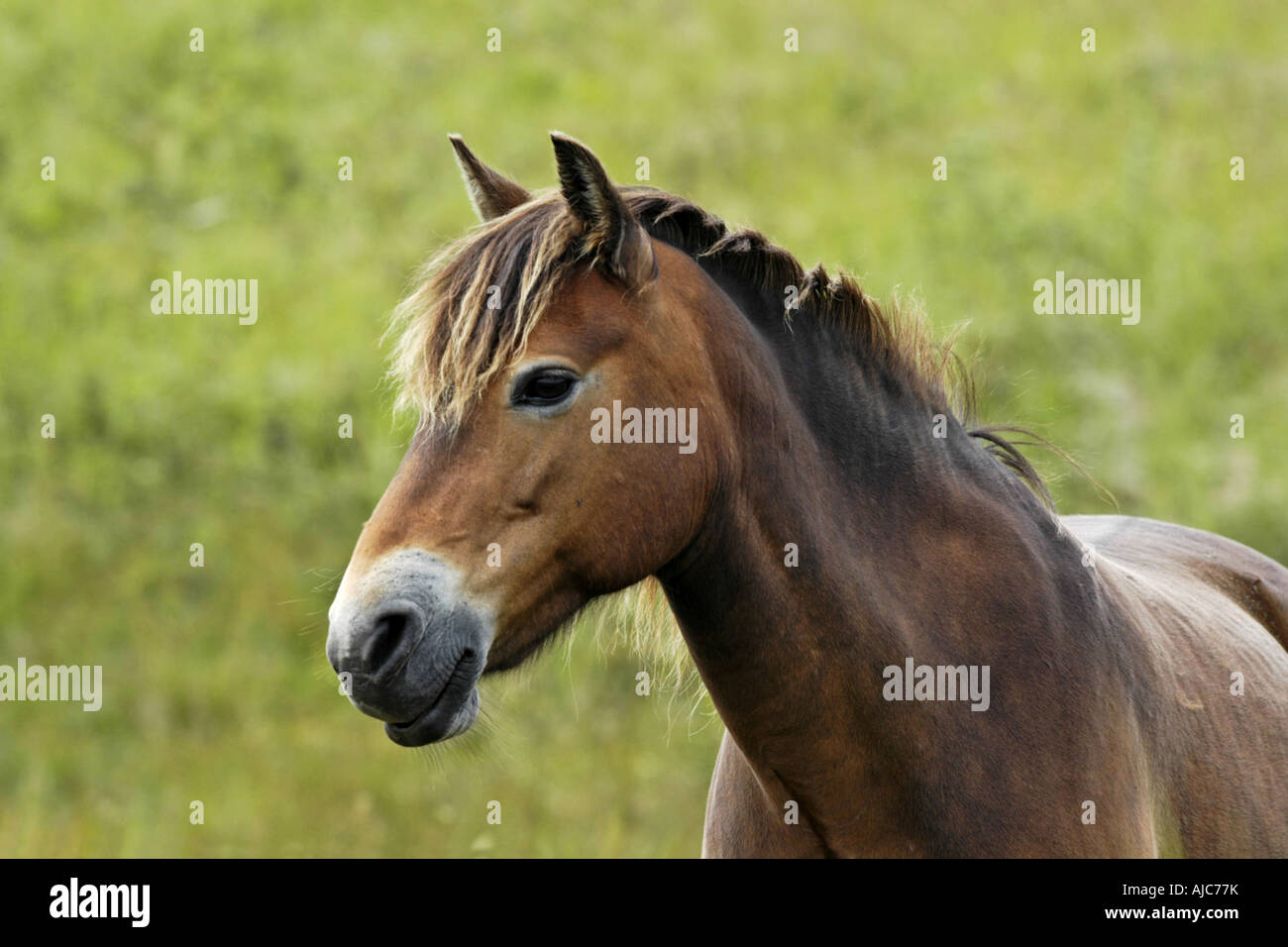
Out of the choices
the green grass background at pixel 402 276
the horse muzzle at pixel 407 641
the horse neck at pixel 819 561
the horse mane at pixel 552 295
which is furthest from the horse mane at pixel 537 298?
the green grass background at pixel 402 276

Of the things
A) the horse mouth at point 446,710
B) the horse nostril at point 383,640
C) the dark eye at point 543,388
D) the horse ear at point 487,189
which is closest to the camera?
the horse nostril at point 383,640

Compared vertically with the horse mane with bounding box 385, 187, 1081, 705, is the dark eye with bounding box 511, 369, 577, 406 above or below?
below

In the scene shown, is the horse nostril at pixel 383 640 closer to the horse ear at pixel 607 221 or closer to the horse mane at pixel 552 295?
the horse mane at pixel 552 295

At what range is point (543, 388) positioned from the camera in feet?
10.8

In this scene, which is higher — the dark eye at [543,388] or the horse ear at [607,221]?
the horse ear at [607,221]

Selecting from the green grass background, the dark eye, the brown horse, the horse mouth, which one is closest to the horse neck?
the brown horse

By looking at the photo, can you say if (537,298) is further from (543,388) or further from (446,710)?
(446,710)

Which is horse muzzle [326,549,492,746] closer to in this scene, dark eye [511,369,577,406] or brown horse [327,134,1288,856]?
brown horse [327,134,1288,856]

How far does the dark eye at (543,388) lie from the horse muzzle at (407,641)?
464 mm

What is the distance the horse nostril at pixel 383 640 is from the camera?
3.05 metres

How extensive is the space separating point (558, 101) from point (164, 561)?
24.9ft

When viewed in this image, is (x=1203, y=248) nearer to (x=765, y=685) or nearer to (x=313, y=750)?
(x=313, y=750)

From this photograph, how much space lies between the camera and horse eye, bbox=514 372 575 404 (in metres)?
3.28

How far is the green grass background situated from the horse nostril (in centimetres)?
544
